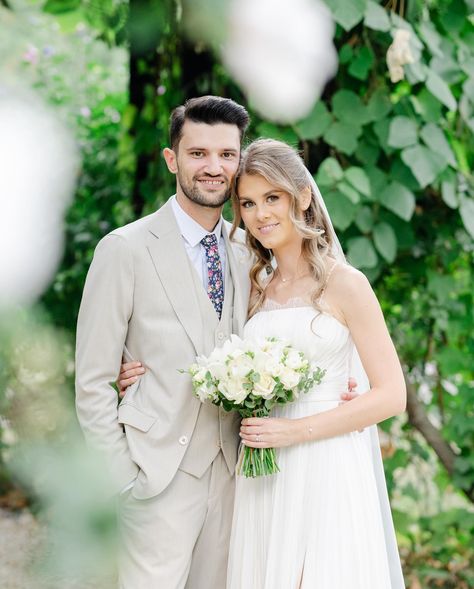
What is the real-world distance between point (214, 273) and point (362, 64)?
1209 mm

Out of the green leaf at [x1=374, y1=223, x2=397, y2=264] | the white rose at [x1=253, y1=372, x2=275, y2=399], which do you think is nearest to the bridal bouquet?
the white rose at [x1=253, y1=372, x2=275, y2=399]

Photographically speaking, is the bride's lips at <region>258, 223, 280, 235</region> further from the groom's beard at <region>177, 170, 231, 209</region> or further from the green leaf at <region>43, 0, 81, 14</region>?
the green leaf at <region>43, 0, 81, 14</region>

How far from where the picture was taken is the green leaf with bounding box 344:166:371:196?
3.11 m

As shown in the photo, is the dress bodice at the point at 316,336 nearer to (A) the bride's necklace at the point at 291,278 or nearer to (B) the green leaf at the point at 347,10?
(A) the bride's necklace at the point at 291,278

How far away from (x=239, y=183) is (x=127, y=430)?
78 cm

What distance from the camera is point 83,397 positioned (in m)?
2.42

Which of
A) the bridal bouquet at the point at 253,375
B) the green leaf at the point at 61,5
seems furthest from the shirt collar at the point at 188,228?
the green leaf at the point at 61,5

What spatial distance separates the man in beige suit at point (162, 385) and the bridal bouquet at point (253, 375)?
177mm

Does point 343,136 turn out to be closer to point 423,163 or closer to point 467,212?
point 423,163

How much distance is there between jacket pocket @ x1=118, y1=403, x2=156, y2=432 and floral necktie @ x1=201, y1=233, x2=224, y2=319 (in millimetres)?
364

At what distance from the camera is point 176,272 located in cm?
244

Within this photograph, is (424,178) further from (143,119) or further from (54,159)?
(54,159)

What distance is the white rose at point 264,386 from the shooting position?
7.02ft

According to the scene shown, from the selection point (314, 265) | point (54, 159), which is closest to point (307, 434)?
point (314, 265)
